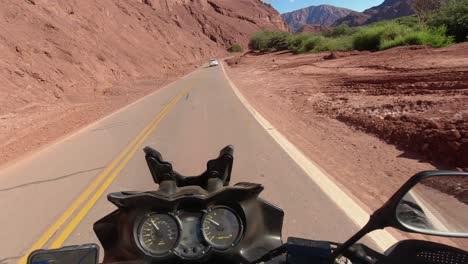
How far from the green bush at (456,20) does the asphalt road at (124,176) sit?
68.5ft

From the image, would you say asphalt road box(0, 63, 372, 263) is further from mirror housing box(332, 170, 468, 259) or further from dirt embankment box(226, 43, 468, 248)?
mirror housing box(332, 170, 468, 259)

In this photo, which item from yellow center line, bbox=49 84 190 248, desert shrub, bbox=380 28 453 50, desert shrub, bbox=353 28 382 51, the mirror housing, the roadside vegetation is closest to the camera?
the mirror housing

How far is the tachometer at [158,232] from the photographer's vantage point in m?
3.03

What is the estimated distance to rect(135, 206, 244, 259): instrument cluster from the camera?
3.02 m

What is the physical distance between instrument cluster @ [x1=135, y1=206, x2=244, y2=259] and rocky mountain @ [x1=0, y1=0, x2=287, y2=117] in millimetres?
17999

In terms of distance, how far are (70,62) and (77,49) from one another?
3140 millimetres

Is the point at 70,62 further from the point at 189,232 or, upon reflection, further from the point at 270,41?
the point at 270,41

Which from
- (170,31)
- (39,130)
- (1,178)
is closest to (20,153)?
(1,178)

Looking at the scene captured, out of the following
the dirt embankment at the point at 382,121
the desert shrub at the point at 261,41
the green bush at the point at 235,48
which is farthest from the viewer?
the green bush at the point at 235,48

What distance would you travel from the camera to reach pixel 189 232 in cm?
308

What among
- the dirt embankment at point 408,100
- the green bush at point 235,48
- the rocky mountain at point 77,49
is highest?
the rocky mountain at point 77,49

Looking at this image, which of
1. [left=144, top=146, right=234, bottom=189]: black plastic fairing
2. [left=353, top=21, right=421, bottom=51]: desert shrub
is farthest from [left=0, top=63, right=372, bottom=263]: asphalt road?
[left=353, top=21, right=421, bottom=51]: desert shrub

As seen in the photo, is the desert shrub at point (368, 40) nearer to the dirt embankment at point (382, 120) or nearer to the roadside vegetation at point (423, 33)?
the roadside vegetation at point (423, 33)

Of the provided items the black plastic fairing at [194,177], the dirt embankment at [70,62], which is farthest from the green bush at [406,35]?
the black plastic fairing at [194,177]
